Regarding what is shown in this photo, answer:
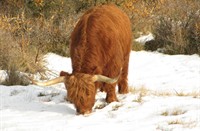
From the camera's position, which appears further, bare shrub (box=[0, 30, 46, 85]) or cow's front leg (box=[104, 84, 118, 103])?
bare shrub (box=[0, 30, 46, 85])

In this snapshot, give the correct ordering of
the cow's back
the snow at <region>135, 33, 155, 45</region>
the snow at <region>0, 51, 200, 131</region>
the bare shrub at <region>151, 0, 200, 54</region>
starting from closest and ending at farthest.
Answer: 1. the snow at <region>0, 51, 200, 131</region>
2. the cow's back
3. the bare shrub at <region>151, 0, 200, 54</region>
4. the snow at <region>135, 33, 155, 45</region>

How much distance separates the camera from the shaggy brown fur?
5770 mm

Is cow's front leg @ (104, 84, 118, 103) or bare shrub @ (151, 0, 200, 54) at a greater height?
bare shrub @ (151, 0, 200, 54)

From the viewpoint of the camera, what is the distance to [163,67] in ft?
36.6

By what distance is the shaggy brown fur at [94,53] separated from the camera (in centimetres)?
577

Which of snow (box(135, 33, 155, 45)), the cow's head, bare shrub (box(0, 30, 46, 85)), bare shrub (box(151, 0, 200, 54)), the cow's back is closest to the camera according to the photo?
the cow's head

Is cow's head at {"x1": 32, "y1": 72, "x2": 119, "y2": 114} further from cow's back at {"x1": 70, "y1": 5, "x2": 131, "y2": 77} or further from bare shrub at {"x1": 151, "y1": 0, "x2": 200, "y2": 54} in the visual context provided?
bare shrub at {"x1": 151, "y1": 0, "x2": 200, "y2": 54}

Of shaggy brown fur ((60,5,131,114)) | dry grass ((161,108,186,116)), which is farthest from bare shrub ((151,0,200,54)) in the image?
dry grass ((161,108,186,116))

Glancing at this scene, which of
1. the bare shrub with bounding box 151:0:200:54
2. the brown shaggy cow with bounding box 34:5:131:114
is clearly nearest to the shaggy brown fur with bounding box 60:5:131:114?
the brown shaggy cow with bounding box 34:5:131:114

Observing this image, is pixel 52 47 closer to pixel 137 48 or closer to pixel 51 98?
pixel 137 48

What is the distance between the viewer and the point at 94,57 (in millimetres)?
6109

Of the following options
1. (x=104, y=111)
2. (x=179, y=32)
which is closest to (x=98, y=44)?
(x=104, y=111)

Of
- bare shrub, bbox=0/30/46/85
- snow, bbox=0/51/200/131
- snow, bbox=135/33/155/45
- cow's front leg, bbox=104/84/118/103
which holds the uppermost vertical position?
snow, bbox=135/33/155/45

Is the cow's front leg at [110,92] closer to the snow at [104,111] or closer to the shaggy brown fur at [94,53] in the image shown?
the shaggy brown fur at [94,53]
